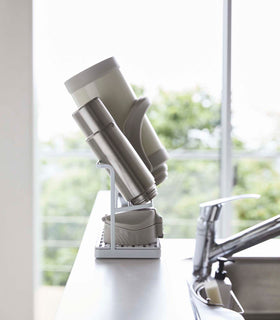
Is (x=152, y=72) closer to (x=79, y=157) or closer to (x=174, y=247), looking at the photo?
(x=79, y=157)

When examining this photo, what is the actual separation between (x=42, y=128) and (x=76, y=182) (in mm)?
374

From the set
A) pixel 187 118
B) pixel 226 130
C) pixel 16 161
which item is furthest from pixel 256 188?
pixel 16 161

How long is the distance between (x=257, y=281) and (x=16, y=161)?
71.9 inches

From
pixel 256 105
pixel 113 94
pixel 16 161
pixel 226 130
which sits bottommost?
pixel 16 161

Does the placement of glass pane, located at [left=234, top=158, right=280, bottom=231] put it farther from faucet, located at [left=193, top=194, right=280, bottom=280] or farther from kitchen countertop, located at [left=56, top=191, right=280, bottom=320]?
faucet, located at [left=193, top=194, right=280, bottom=280]

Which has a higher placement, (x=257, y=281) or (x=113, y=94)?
(x=113, y=94)

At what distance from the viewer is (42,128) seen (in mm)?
3010

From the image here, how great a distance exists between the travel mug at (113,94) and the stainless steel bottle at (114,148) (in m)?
0.08

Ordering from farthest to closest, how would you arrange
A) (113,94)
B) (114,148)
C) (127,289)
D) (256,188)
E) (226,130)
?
(256,188) → (226,130) → (113,94) → (114,148) → (127,289)

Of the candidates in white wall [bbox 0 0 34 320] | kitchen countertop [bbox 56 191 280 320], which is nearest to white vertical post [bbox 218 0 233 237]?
white wall [bbox 0 0 34 320]

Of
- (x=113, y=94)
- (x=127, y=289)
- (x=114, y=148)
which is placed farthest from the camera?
(x=113, y=94)

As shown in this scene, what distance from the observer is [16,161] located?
2777mm

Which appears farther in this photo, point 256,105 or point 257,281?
point 256,105

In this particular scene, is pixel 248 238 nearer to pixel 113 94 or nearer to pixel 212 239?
pixel 212 239
